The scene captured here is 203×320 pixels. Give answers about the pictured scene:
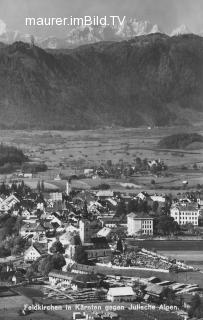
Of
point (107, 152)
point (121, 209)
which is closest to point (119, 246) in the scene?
point (121, 209)

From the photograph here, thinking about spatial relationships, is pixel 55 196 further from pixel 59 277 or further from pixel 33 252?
pixel 59 277

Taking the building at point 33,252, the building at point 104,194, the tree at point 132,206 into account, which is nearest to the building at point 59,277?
the building at point 33,252

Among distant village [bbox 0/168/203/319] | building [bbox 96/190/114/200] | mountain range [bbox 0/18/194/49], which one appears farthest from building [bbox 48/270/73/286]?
mountain range [bbox 0/18/194/49]

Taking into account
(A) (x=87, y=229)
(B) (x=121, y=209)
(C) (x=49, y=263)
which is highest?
(B) (x=121, y=209)

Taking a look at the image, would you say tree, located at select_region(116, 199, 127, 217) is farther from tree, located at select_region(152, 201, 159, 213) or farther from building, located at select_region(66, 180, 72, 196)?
building, located at select_region(66, 180, 72, 196)

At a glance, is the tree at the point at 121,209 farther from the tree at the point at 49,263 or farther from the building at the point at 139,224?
the tree at the point at 49,263

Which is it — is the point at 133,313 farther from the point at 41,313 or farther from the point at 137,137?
the point at 137,137

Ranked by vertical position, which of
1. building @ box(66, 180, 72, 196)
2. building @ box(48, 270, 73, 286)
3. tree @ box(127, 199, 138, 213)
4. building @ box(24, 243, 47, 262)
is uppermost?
building @ box(66, 180, 72, 196)
